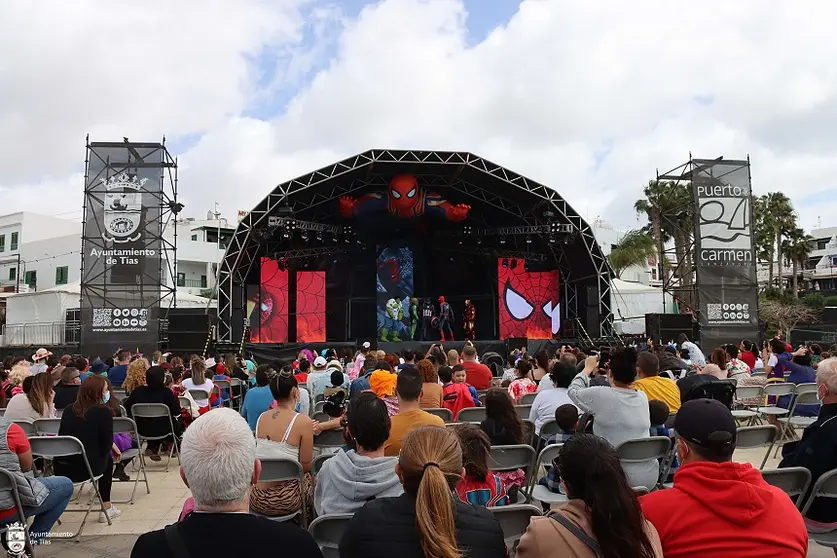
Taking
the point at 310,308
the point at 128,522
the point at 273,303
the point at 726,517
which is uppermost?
the point at 273,303

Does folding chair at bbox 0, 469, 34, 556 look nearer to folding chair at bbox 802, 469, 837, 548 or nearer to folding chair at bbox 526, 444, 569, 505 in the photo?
folding chair at bbox 526, 444, 569, 505

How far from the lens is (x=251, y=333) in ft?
67.3

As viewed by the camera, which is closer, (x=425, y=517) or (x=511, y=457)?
(x=425, y=517)

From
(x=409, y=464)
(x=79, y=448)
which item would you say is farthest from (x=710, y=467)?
(x=79, y=448)

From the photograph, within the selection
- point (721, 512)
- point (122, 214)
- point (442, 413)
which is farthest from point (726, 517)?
point (122, 214)

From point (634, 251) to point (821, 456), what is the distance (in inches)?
1400

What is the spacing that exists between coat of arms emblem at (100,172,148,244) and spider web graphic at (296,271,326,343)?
5769 mm

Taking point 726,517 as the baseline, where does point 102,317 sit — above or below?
above

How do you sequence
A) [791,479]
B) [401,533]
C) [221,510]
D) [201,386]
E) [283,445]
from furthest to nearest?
1. [201,386]
2. [283,445]
3. [791,479]
4. [401,533]
5. [221,510]

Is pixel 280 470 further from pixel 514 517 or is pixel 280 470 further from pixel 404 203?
pixel 404 203

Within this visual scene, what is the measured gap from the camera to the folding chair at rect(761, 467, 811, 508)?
3.06 metres

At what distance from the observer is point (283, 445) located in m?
3.76

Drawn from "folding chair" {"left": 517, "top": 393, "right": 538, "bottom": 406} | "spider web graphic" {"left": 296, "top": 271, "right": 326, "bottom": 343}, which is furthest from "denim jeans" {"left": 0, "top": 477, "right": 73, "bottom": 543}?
"spider web graphic" {"left": 296, "top": 271, "right": 326, "bottom": 343}

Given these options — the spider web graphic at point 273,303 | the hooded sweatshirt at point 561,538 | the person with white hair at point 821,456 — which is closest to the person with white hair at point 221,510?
the hooded sweatshirt at point 561,538
